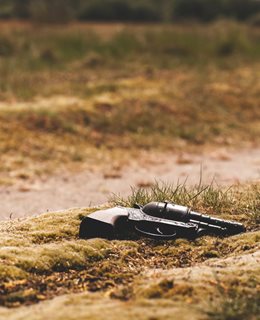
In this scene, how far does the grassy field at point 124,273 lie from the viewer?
364 centimetres

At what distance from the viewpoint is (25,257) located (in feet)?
14.5

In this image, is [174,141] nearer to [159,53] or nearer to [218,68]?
[218,68]

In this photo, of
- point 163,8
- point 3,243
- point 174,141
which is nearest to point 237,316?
point 3,243

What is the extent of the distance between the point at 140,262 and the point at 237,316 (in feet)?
3.85

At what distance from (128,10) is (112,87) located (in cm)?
1246

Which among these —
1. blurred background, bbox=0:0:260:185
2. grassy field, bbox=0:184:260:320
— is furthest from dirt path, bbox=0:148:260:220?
grassy field, bbox=0:184:260:320

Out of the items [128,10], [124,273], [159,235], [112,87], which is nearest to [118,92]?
[112,87]

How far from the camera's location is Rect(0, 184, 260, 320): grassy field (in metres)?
3.64

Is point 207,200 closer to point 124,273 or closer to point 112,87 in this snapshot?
point 124,273

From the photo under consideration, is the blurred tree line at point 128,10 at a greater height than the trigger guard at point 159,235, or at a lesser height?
greater

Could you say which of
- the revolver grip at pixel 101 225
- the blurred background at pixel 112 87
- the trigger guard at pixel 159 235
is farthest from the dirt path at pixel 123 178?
the trigger guard at pixel 159 235

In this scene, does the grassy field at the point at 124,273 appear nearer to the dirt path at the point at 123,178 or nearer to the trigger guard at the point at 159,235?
the trigger guard at the point at 159,235

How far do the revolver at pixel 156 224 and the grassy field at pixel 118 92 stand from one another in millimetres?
4400

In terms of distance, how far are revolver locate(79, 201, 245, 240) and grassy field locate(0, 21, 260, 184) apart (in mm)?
4400
